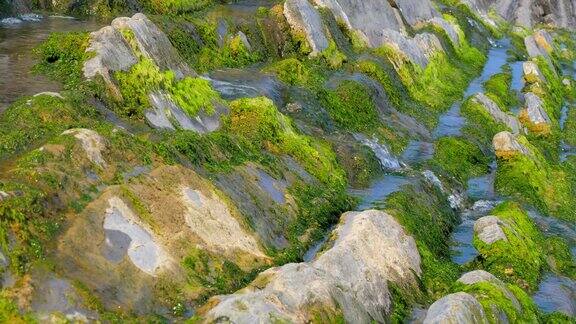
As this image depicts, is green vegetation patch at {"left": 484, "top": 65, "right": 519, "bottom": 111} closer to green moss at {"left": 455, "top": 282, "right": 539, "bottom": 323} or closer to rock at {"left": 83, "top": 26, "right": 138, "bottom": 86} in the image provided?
rock at {"left": 83, "top": 26, "right": 138, "bottom": 86}

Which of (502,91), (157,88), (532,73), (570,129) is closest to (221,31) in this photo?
(157,88)

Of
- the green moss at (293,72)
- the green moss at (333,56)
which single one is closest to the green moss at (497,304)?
the green moss at (293,72)

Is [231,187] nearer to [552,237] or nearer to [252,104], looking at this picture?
[252,104]

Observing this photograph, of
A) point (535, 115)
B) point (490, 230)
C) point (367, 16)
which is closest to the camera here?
point (490, 230)

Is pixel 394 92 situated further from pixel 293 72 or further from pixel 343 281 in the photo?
pixel 343 281

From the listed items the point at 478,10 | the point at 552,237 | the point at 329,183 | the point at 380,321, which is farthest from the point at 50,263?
the point at 478,10

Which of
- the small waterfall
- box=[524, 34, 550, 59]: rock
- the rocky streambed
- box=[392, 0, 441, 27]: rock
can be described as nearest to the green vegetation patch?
the rocky streambed
